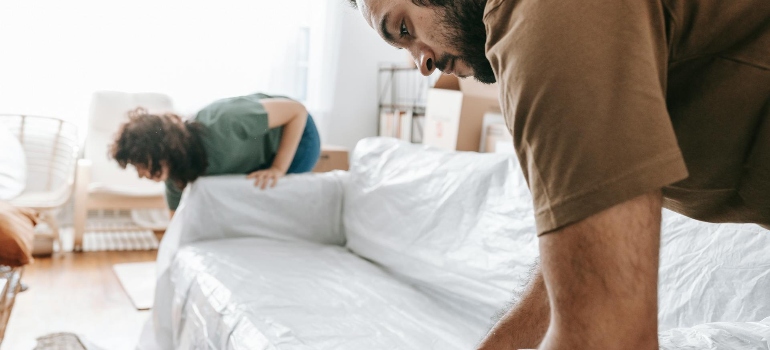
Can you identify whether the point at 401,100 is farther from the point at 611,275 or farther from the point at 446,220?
the point at 611,275

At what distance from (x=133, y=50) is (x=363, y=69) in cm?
151

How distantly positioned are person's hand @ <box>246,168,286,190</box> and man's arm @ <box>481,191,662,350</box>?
1.78m

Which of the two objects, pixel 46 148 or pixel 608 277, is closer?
pixel 608 277

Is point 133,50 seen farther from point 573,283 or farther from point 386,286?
point 573,283

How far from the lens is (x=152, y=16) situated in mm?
3688

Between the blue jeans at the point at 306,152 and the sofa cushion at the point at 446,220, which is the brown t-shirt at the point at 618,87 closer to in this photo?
the sofa cushion at the point at 446,220

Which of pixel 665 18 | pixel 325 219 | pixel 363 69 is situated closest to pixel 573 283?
pixel 665 18

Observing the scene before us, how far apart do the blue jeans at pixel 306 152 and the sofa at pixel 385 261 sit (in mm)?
220

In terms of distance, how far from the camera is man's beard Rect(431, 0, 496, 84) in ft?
1.83

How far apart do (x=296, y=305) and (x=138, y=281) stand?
5.30 ft

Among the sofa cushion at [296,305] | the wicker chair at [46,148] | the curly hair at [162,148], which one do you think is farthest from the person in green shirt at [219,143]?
the wicker chair at [46,148]

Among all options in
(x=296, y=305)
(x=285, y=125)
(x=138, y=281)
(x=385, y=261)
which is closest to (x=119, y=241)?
(x=138, y=281)

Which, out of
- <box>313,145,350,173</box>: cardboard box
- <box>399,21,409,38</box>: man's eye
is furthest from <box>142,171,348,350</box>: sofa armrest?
<box>399,21,409,38</box>: man's eye

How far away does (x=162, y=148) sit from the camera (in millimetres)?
2096
